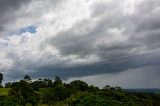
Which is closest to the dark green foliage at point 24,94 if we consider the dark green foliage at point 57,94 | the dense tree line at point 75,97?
the dense tree line at point 75,97

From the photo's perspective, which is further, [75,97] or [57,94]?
[57,94]

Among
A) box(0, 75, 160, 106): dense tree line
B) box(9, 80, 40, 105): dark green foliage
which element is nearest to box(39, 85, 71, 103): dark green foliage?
box(0, 75, 160, 106): dense tree line

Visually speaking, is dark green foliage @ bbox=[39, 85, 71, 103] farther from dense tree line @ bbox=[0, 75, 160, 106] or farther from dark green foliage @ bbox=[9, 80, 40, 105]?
dark green foliage @ bbox=[9, 80, 40, 105]

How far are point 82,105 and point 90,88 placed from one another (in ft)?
501

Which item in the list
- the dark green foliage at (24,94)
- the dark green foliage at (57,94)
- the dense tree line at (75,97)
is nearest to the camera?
the dense tree line at (75,97)

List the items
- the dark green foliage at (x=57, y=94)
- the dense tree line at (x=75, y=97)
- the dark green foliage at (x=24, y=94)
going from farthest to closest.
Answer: the dark green foliage at (x=57, y=94) < the dark green foliage at (x=24, y=94) < the dense tree line at (x=75, y=97)

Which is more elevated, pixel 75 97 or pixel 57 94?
pixel 57 94

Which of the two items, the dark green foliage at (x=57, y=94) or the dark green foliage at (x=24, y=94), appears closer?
the dark green foliage at (x=24, y=94)

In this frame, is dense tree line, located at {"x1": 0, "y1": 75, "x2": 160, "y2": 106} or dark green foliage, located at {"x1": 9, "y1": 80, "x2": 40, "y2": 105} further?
dark green foliage, located at {"x1": 9, "y1": 80, "x2": 40, "y2": 105}

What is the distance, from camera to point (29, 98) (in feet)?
400

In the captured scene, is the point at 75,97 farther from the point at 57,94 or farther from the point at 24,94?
the point at 57,94

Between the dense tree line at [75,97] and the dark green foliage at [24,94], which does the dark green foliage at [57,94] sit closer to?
the dense tree line at [75,97]

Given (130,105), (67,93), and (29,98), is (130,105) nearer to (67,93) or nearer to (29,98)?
(29,98)

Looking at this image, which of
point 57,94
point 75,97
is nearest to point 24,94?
point 75,97
